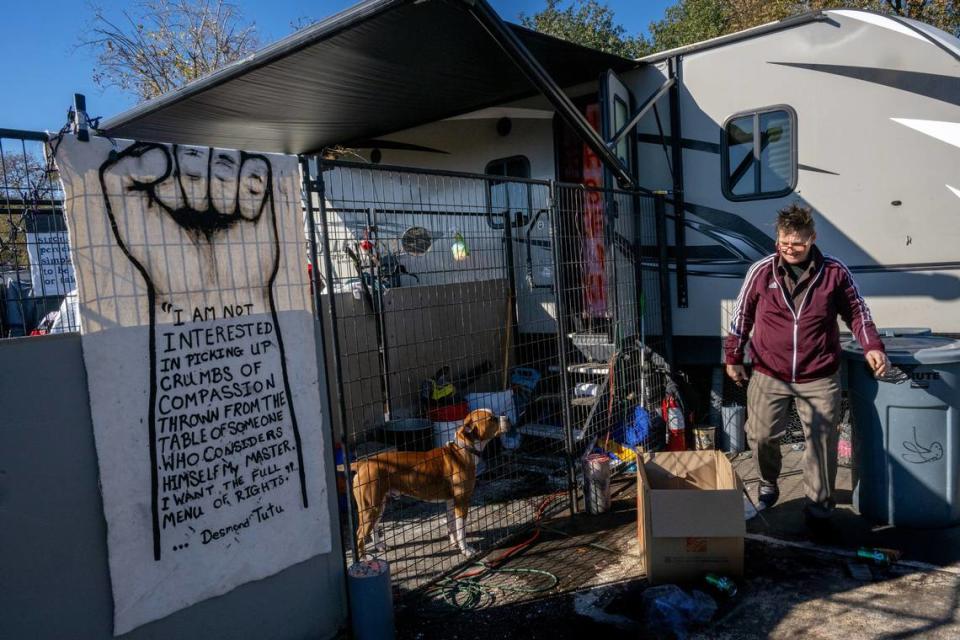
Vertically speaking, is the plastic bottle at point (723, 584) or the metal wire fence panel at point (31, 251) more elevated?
the metal wire fence panel at point (31, 251)

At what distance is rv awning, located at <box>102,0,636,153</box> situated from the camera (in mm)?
4246

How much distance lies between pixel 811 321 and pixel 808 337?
0.33 feet

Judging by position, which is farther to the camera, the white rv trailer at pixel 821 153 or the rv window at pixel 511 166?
the rv window at pixel 511 166

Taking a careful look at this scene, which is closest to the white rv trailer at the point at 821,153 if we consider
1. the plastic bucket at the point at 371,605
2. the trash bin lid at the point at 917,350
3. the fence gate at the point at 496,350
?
the fence gate at the point at 496,350

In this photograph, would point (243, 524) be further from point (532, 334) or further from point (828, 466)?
point (532, 334)

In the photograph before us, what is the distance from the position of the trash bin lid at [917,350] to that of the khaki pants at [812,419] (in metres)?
0.32

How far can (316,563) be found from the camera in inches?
115

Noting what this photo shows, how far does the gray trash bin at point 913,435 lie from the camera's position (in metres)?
3.73

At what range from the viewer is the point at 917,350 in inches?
149

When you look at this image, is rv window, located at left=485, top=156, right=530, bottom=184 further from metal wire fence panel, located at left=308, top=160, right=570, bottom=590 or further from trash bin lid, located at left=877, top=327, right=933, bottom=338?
trash bin lid, located at left=877, top=327, right=933, bottom=338

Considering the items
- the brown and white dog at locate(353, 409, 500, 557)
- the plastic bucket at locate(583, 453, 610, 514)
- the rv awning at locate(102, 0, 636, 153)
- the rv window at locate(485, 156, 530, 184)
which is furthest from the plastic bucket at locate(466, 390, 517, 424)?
the rv window at locate(485, 156, 530, 184)

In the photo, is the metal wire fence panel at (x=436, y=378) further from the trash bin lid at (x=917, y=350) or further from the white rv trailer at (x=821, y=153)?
the trash bin lid at (x=917, y=350)

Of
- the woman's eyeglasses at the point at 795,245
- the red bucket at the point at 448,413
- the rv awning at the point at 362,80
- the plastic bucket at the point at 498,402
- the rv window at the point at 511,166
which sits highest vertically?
the rv awning at the point at 362,80

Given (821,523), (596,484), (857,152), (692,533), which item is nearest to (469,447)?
(596,484)
